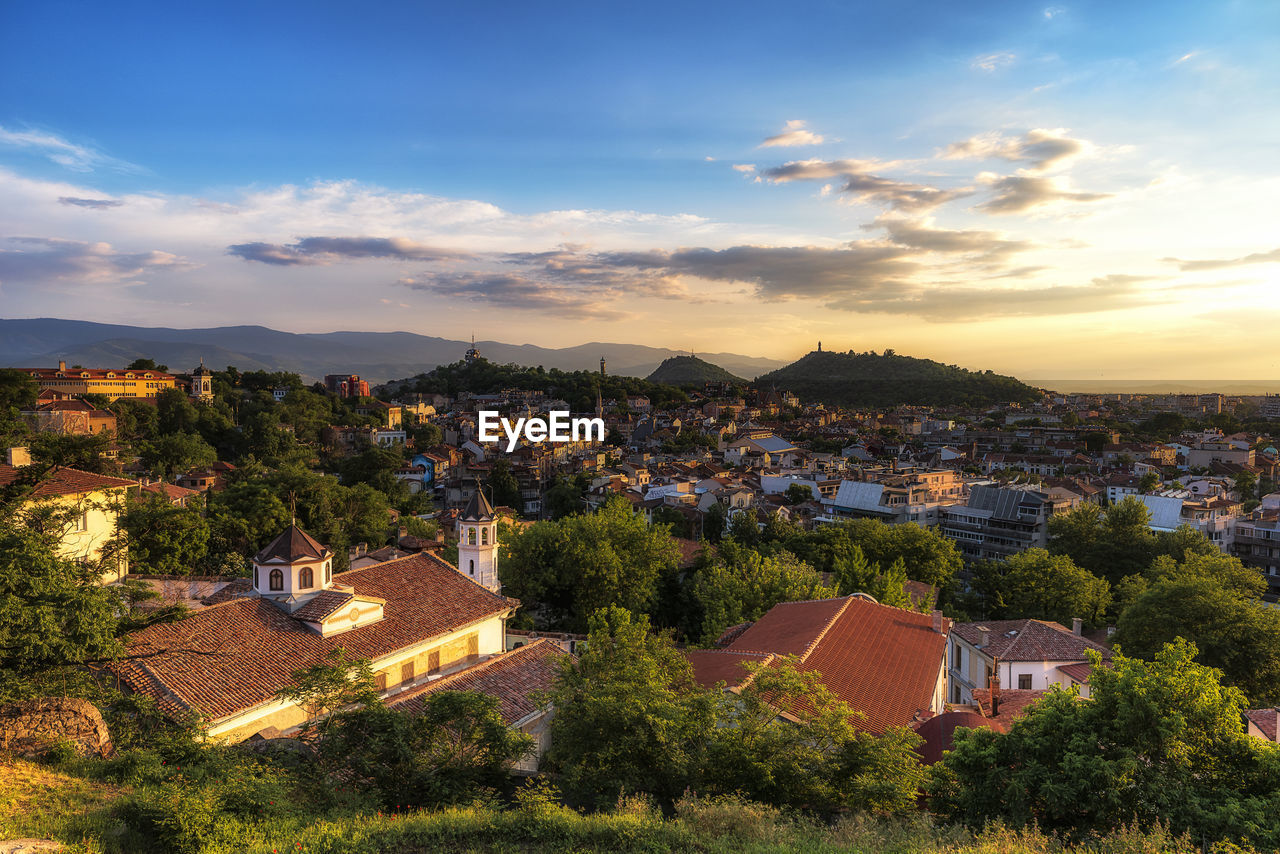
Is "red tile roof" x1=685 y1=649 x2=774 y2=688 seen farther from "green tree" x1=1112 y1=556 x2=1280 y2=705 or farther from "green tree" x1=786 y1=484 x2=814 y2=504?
"green tree" x1=786 y1=484 x2=814 y2=504

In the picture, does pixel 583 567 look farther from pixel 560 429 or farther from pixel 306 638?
pixel 560 429

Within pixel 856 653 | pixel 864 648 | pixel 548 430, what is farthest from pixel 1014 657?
pixel 548 430

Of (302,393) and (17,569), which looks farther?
(302,393)

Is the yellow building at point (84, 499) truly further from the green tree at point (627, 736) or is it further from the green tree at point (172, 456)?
the green tree at point (172, 456)

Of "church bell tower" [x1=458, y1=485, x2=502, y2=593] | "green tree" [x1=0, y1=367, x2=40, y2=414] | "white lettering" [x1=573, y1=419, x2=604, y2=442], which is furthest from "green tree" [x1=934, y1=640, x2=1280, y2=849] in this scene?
"white lettering" [x1=573, y1=419, x2=604, y2=442]

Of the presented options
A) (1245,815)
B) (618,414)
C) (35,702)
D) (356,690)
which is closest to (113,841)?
(356,690)

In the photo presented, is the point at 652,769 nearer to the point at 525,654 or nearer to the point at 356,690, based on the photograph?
the point at 356,690

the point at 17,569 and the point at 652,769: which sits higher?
the point at 17,569
